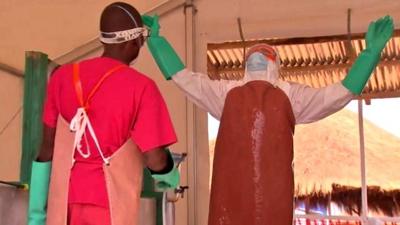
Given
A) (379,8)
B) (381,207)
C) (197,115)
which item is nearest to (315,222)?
(381,207)

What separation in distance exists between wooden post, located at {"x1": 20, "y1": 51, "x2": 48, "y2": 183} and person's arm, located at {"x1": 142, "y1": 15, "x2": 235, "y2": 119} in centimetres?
66

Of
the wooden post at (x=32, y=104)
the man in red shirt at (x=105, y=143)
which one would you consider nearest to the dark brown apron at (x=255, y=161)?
the man in red shirt at (x=105, y=143)

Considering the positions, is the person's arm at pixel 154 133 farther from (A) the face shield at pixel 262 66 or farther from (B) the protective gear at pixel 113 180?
(A) the face shield at pixel 262 66

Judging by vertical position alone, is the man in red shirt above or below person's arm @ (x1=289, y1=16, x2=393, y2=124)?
below

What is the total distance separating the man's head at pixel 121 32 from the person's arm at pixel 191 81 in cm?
39

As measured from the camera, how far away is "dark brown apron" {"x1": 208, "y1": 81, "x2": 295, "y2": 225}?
1.58m

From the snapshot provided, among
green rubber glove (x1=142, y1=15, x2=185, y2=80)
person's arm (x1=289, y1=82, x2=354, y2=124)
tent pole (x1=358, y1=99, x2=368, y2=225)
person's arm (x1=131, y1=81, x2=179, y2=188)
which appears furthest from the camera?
tent pole (x1=358, y1=99, x2=368, y2=225)

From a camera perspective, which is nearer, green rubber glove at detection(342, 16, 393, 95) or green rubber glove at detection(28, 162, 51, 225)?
green rubber glove at detection(28, 162, 51, 225)

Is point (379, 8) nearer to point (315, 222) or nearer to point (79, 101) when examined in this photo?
point (315, 222)

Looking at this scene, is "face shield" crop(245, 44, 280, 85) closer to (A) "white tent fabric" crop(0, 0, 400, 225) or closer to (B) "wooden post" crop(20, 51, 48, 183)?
(A) "white tent fabric" crop(0, 0, 400, 225)

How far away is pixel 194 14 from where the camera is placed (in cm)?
237

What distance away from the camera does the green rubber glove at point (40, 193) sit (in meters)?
1.38

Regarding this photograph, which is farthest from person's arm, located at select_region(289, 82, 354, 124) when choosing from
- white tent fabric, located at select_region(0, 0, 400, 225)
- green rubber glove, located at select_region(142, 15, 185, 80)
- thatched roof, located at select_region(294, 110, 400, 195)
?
thatched roof, located at select_region(294, 110, 400, 195)

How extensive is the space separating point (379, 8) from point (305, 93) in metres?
0.68
